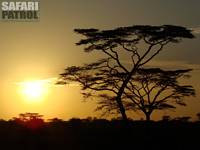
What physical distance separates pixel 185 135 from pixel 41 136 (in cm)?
543

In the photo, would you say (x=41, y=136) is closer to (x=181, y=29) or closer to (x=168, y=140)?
(x=168, y=140)

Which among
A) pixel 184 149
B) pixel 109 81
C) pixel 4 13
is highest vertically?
pixel 4 13

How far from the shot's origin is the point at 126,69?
32.9 m

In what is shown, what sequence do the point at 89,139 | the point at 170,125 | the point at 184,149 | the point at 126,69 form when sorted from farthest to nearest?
the point at 126,69 → the point at 170,125 → the point at 89,139 → the point at 184,149

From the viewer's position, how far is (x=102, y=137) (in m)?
26.5

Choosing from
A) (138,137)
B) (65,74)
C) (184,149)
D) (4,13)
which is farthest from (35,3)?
(184,149)

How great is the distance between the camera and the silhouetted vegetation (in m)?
25.1

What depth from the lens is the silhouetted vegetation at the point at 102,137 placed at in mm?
25117

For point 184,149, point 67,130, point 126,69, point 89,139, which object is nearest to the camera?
point 184,149

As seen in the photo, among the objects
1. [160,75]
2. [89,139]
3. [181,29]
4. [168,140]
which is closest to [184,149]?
[168,140]

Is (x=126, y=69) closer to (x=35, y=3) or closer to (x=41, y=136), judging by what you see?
(x=35, y=3)

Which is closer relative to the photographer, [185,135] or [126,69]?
[185,135]

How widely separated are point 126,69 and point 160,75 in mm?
2581

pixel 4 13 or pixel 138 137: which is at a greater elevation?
pixel 4 13
